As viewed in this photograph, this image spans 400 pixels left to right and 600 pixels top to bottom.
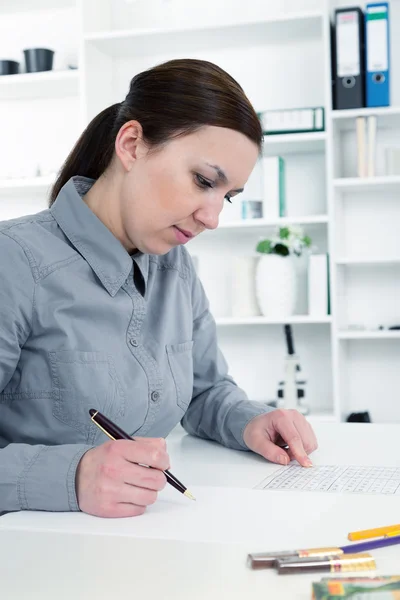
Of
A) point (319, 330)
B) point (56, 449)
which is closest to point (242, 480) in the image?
point (56, 449)

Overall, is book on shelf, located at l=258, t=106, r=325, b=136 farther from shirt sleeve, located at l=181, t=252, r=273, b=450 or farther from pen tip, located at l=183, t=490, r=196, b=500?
pen tip, located at l=183, t=490, r=196, b=500

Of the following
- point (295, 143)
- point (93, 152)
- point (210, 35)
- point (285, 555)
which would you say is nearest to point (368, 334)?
point (295, 143)

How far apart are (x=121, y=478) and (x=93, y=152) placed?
626 mm

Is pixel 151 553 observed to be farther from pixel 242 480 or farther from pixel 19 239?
pixel 19 239

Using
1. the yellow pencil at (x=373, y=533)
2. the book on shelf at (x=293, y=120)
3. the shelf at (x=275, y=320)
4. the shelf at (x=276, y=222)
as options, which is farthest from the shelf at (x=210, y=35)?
the yellow pencil at (x=373, y=533)

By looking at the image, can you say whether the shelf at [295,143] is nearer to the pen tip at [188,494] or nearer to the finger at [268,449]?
the finger at [268,449]

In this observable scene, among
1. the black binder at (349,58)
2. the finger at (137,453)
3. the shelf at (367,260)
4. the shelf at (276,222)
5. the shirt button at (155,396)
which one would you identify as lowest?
the finger at (137,453)

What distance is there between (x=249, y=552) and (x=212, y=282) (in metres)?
2.61

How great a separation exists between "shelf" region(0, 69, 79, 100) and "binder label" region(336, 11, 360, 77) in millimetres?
1059

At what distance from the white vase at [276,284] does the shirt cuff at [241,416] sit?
5.43 ft

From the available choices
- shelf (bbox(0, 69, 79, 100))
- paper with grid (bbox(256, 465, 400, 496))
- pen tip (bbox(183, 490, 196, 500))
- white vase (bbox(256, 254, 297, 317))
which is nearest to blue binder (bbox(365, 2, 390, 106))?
white vase (bbox(256, 254, 297, 317))

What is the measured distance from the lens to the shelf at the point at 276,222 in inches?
117

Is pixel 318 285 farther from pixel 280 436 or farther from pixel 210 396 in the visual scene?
pixel 280 436

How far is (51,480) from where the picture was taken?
92 centimetres
